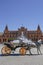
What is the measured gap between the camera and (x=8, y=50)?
631 inches

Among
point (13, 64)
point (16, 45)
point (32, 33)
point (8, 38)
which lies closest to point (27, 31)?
point (32, 33)

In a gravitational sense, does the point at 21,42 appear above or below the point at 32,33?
below

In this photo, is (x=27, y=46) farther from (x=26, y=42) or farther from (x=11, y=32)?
(x=11, y=32)

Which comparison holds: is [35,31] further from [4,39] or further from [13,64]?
[13,64]

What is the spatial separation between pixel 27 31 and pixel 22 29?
3.68 m

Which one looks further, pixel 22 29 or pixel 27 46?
pixel 22 29

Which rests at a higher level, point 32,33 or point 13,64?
point 32,33

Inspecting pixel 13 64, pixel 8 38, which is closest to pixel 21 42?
pixel 13 64

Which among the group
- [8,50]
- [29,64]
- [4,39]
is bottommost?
[29,64]

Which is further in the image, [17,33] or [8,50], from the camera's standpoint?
[17,33]

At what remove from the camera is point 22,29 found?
10612cm

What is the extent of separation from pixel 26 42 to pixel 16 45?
95cm

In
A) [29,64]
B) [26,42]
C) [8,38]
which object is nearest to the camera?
[29,64]

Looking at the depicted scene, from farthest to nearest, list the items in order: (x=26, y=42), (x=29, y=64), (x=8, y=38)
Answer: (x=8, y=38)
(x=26, y=42)
(x=29, y=64)
